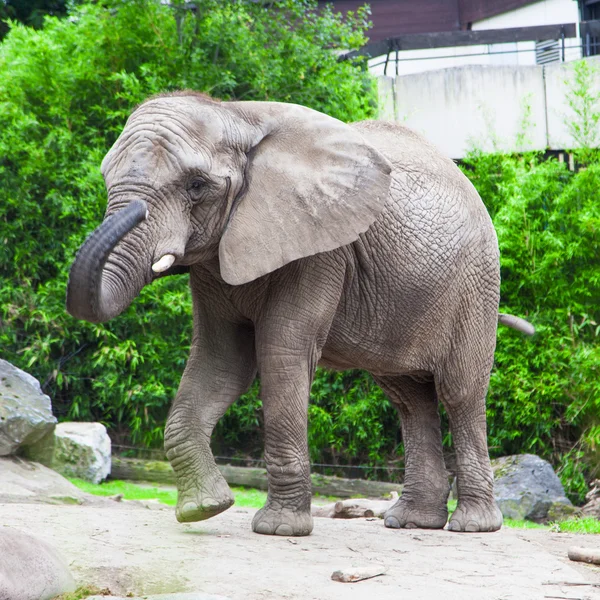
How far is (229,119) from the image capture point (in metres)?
5.19

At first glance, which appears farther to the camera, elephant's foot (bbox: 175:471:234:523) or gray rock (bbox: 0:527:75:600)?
elephant's foot (bbox: 175:471:234:523)

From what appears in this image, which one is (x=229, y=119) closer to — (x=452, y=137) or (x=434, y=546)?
(x=434, y=546)

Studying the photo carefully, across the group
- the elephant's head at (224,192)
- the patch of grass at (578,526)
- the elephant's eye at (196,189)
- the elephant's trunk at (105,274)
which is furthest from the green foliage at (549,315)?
the elephant's trunk at (105,274)

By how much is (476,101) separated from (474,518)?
6.01m

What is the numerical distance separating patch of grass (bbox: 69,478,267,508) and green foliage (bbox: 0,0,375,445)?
78cm

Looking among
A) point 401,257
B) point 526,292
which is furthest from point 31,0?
point 401,257

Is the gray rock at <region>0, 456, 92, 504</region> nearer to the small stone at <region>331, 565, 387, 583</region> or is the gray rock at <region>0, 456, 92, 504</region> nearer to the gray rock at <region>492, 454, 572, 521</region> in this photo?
the small stone at <region>331, 565, 387, 583</region>

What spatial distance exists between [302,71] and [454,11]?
957cm

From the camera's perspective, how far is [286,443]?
5.29 metres

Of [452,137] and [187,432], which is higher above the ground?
[452,137]

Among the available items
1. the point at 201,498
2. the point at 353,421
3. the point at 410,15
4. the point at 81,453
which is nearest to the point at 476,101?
the point at 353,421

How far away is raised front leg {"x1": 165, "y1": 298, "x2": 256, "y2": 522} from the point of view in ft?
17.2

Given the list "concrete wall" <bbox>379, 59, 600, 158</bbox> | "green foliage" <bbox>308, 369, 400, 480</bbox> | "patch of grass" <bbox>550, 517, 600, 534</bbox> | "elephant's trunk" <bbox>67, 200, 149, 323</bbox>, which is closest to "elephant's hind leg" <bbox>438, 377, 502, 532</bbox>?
"patch of grass" <bbox>550, 517, 600, 534</bbox>

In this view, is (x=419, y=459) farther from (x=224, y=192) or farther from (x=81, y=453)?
(x=81, y=453)
